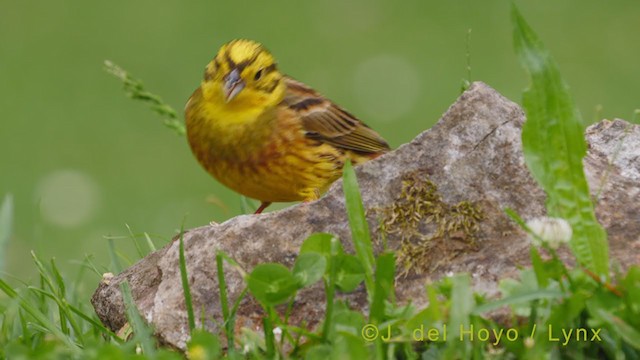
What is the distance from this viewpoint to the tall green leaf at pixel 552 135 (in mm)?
3494

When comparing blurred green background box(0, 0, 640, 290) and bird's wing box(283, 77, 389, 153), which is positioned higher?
blurred green background box(0, 0, 640, 290)

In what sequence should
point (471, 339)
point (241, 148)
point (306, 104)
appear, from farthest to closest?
1. point (306, 104)
2. point (241, 148)
3. point (471, 339)

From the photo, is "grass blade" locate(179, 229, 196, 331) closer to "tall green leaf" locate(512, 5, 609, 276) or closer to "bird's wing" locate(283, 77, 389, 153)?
"tall green leaf" locate(512, 5, 609, 276)

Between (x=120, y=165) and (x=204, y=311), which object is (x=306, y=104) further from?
(x=120, y=165)

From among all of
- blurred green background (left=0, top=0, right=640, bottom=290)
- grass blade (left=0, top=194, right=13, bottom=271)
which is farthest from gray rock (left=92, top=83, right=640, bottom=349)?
blurred green background (left=0, top=0, right=640, bottom=290)

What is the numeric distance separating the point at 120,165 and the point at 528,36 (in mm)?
6764

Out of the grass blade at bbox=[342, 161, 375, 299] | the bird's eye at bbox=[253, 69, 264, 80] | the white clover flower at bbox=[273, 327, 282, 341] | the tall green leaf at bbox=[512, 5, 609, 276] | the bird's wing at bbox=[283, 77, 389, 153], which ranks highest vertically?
the bird's eye at bbox=[253, 69, 264, 80]

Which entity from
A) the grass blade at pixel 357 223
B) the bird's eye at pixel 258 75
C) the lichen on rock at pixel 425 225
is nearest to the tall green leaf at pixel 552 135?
the lichen on rock at pixel 425 225

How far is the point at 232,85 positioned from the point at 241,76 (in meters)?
0.08

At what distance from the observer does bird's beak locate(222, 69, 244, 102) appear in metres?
5.22

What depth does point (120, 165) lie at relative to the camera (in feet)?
32.4

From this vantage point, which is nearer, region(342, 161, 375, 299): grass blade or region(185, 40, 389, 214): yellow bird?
region(342, 161, 375, 299): grass blade

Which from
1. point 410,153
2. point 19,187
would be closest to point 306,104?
point 410,153

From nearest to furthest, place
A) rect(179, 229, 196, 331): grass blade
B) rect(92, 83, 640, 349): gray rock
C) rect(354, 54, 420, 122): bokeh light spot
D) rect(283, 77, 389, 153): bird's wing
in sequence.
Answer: rect(179, 229, 196, 331): grass blade < rect(92, 83, 640, 349): gray rock < rect(283, 77, 389, 153): bird's wing < rect(354, 54, 420, 122): bokeh light spot
